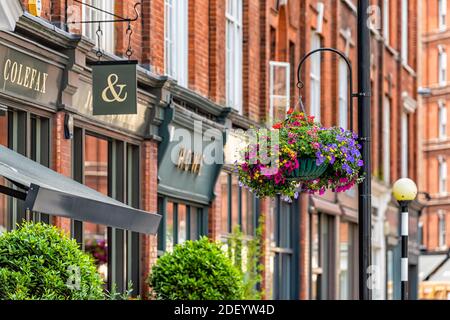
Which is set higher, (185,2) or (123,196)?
(185,2)

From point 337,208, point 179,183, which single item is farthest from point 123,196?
point 337,208

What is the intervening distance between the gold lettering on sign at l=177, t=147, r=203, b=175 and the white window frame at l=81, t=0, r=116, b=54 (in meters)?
2.94

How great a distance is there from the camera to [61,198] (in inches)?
489

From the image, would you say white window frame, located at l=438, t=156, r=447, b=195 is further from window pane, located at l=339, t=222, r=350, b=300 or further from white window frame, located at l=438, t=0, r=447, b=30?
window pane, located at l=339, t=222, r=350, b=300

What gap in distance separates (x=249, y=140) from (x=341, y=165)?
163cm

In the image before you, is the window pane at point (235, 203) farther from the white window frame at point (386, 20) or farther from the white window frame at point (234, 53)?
the white window frame at point (386, 20)

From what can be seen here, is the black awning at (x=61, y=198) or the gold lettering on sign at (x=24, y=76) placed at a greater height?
the gold lettering on sign at (x=24, y=76)

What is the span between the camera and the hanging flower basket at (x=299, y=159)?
14.7m

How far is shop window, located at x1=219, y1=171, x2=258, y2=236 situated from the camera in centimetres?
2591

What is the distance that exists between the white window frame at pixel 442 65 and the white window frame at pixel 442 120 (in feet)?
3.88

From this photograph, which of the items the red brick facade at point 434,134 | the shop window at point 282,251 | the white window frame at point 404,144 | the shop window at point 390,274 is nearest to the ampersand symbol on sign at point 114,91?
the shop window at point 282,251

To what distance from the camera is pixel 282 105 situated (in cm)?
2906

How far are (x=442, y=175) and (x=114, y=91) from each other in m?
59.3

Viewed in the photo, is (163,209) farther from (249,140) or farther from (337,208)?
(337,208)
